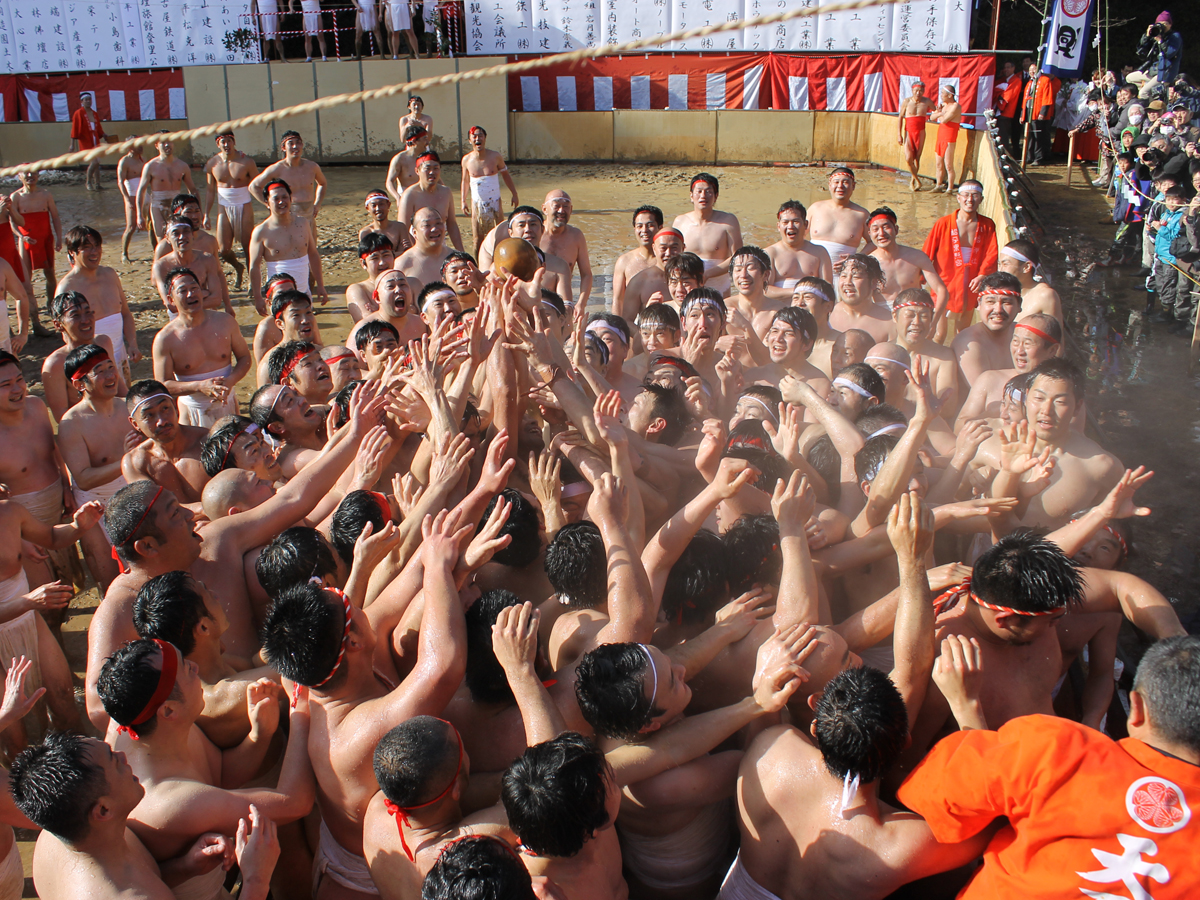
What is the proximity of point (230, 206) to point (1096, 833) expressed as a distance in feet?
36.9

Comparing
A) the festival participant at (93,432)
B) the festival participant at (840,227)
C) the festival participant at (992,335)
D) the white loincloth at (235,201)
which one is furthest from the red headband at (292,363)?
the white loincloth at (235,201)

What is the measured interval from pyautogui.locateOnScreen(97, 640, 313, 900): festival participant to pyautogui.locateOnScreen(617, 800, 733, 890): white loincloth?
3.40 feet

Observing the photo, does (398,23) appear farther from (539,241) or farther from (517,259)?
(517,259)

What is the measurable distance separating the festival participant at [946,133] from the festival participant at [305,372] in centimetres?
1299

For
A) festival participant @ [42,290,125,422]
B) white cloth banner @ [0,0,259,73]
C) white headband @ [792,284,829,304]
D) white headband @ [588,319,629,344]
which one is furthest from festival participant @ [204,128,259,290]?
white cloth banner @ [0,0,259,73]

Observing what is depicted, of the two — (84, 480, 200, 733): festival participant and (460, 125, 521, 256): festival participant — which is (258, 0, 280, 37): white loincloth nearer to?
(460, 125, 521, 256): festival participant

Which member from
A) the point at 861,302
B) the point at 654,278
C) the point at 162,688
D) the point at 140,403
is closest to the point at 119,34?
the point at 654,278

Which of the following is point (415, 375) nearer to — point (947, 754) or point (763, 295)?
point (947, 754)

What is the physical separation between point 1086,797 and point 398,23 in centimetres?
1963

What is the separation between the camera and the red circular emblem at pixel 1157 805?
1.84 metres

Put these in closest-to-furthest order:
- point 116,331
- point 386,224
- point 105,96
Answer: point 116,331, point 386,224, point 105,96

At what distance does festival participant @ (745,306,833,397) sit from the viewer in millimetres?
5336

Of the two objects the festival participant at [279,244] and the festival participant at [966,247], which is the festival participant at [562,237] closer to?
the festival participant at [279,244]

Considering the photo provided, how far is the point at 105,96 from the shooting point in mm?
19047
